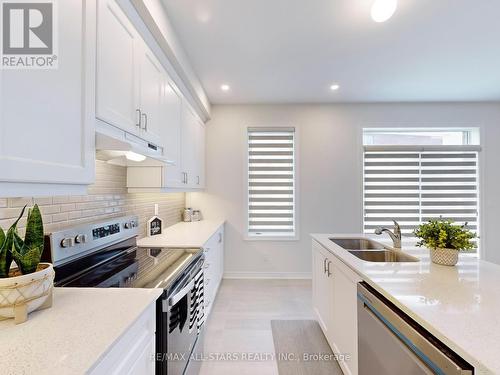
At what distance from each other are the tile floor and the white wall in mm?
434

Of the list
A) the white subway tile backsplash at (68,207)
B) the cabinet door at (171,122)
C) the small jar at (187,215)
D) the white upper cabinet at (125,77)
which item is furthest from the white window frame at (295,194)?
the white subway tile backsplash at (68,207)

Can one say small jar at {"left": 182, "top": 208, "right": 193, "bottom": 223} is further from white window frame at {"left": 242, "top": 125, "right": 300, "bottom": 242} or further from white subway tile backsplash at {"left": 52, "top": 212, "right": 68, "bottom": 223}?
white subway tile backsplash at {"left": 52, "top": 212, "right": 68, "bottom": 223}

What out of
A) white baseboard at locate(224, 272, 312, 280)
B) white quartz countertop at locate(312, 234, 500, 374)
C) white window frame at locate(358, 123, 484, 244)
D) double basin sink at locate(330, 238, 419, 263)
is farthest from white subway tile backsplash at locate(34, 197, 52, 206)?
white window frame at locate(358, 123, 484, 244)

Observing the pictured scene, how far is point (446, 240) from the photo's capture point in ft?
4.92

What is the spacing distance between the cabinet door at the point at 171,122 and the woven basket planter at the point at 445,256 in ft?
6.44

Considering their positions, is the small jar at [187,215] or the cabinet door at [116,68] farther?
the small jar at [187,215]

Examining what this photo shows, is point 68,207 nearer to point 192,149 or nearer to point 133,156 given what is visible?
point 133,156

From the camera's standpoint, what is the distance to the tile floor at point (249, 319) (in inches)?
77.6

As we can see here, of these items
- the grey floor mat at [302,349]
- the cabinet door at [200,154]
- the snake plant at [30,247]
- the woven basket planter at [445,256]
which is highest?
the cabinet door at [200,154]

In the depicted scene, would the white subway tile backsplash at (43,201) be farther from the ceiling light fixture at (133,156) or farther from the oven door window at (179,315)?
the oven door window at (179,315)

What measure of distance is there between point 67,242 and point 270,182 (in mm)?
2978

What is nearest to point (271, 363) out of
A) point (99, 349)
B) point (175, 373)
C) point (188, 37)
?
point (175, 373)

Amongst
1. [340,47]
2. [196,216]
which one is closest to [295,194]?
[196,216]

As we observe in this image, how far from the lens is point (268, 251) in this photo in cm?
389
